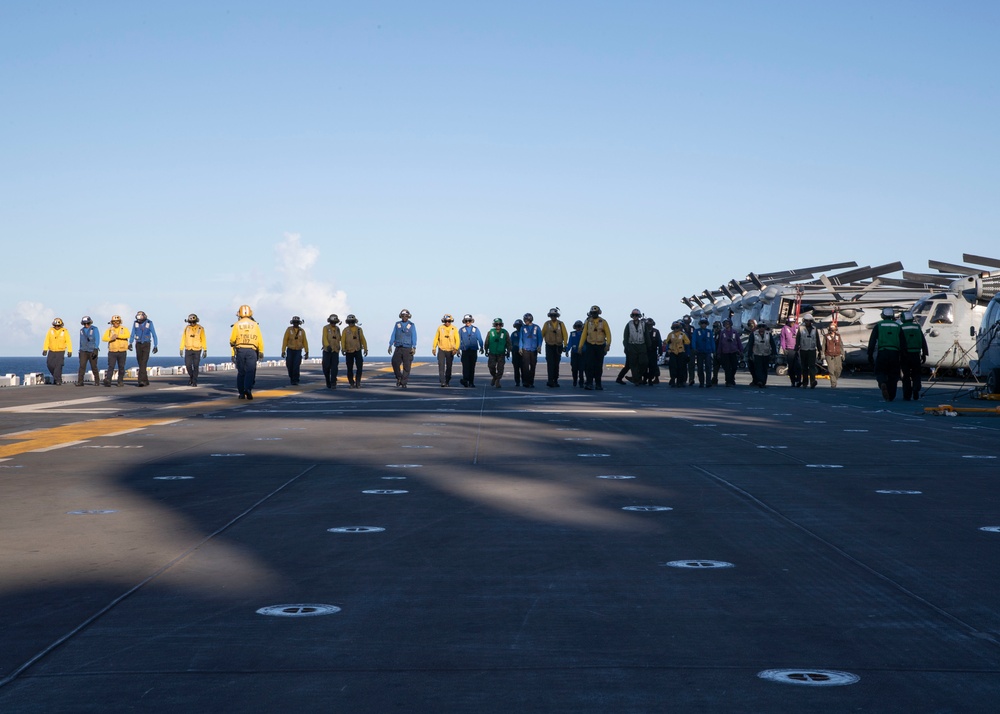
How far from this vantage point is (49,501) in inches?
324

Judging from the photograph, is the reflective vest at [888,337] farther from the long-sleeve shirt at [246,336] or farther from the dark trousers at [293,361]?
the dark trousers at [293,361]

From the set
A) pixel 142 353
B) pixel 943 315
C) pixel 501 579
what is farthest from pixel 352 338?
pixel 501 579

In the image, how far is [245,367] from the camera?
21.8 m

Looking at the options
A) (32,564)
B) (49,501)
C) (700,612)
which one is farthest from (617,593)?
(49,501)

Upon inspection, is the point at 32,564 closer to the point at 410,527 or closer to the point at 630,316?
the point at 410,527

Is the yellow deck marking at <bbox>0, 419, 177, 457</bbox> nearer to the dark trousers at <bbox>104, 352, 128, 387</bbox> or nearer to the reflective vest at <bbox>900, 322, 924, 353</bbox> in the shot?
the dark trousers at <bbox>104, 352, 128, 387</bbox>

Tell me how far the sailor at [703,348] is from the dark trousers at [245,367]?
42.9ft

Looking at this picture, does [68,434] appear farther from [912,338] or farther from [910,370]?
[910,370]

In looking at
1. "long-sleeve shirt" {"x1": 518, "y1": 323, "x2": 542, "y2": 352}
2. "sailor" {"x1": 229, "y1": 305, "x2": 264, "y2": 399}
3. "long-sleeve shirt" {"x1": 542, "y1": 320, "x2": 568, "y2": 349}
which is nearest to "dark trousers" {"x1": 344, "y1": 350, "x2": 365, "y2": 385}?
"long-sleeve shirt" {"x1": 518, "y1": 323, "x2": 542, "y2": 352}

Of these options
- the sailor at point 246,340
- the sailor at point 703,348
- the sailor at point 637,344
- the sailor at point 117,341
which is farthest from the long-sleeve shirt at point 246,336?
the sailor at point 703,348

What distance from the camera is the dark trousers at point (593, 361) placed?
2736 centimetres

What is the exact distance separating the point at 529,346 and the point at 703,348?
502 cm

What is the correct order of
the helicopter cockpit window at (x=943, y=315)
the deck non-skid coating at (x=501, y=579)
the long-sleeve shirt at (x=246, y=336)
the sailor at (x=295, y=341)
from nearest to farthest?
the deck non-skid coating at (x=501, y=579)
the long-sleeve shirt at (x=246, y=336)
the sailor at (x=295, y=341)
the helicopter cockpit window at (x=943, y=315)

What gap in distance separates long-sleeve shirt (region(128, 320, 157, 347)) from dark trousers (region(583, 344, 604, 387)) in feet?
38.9
